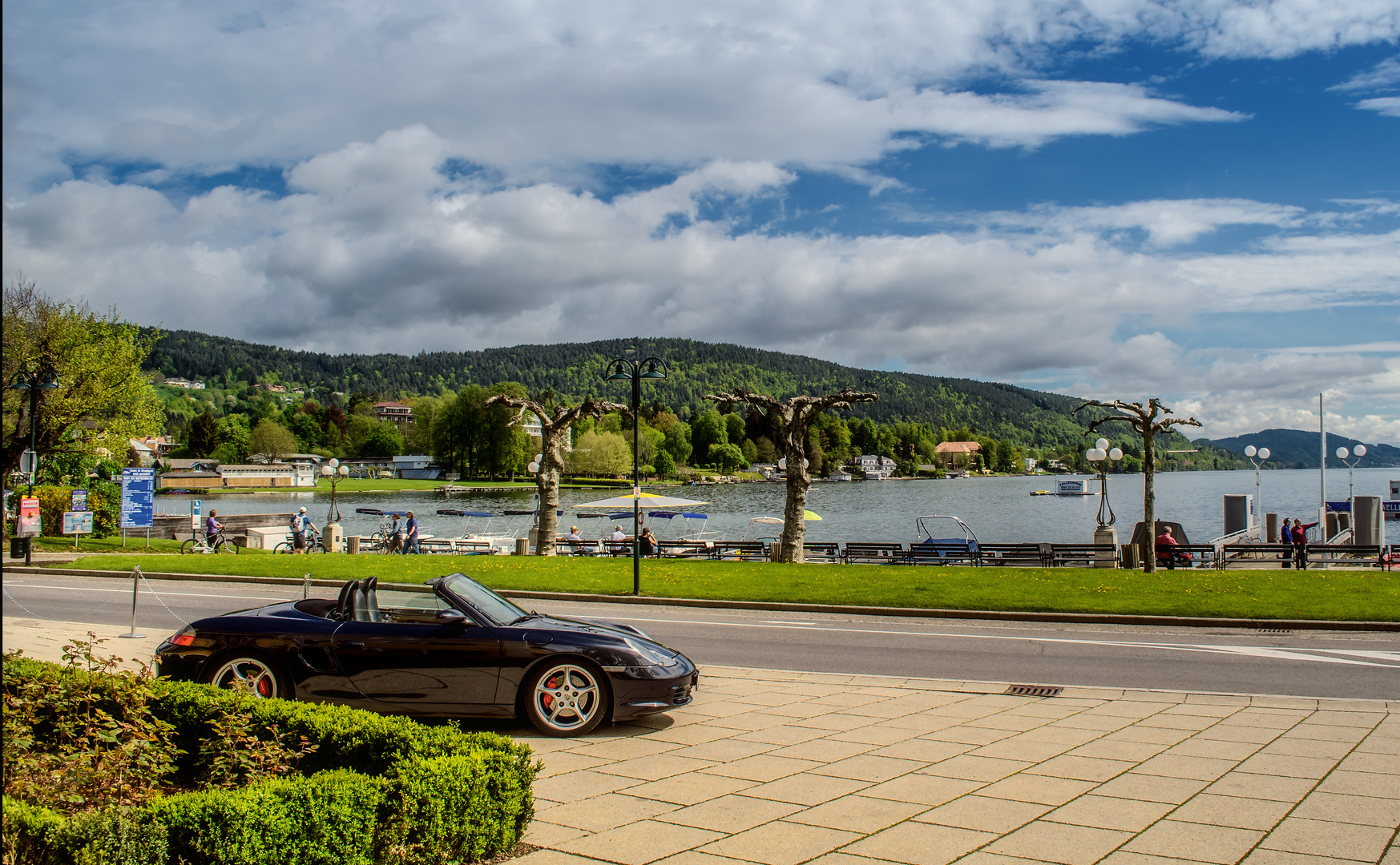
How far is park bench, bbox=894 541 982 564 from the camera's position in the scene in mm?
32125

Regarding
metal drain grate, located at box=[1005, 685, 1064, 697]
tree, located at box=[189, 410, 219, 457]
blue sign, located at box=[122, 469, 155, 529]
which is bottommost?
metal drain grate, located at box=[1005, 685, 1064, 697]

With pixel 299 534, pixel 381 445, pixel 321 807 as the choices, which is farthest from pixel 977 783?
pixel 381 445

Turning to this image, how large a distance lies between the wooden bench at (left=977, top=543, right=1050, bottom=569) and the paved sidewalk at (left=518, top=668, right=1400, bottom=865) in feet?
68.7

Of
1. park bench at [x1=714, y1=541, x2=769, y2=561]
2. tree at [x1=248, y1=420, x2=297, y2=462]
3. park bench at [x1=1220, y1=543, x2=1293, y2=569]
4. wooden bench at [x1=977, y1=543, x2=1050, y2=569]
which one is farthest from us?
tree at [x1=248, y1=420, x2=297, y2=462]

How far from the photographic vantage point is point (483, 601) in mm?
8844

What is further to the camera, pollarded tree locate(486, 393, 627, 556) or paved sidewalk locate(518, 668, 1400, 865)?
pollarded tree locate(486, 393, 627, 556)

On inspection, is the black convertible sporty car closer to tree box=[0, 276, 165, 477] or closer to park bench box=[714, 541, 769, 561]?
park bench box=[714, 541, 769, 561]

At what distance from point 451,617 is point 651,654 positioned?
182 cm

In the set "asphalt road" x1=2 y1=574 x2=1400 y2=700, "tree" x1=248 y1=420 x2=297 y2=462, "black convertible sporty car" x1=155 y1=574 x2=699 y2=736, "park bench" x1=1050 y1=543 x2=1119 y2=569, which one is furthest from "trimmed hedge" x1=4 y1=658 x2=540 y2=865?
"tree" x1=248 y1=420 x2=297 y2=462

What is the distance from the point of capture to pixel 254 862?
4414mm

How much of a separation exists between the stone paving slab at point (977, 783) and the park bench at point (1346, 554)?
2216 cm

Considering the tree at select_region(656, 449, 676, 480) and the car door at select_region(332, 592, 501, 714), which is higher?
the tree at select_region(656, 449, 676, 480)

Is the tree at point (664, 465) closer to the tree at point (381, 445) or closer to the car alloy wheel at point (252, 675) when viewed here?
the tree at point (381, 445)

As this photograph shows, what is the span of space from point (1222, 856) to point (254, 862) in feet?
17.2
